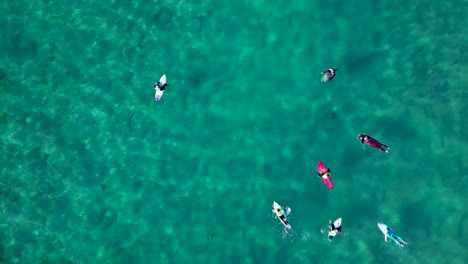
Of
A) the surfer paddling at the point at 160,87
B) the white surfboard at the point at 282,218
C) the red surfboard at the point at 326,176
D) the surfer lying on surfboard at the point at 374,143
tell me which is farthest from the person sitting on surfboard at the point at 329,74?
the surfer paddling at the point at 160,87

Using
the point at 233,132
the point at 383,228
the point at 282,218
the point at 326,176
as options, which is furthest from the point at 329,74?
the point at 383,228

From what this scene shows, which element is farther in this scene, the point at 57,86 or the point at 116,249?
the point at 57,86

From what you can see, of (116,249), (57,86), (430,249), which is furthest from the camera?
(57,86)

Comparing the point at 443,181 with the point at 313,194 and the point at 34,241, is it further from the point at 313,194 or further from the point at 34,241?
the point at 34,241

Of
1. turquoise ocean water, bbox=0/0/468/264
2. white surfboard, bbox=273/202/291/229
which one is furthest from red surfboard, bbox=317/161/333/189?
white surfboard, bbox=273/202/291/229

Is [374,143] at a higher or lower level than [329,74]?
lower

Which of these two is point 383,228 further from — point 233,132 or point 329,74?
point 233,132

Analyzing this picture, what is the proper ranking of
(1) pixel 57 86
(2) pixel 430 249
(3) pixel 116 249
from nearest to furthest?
(2) pixel 430 249, (3) pixel 116 249, (1) pixel 57 86

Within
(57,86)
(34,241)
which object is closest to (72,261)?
(34,241)
